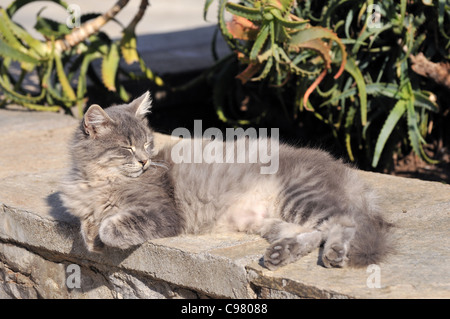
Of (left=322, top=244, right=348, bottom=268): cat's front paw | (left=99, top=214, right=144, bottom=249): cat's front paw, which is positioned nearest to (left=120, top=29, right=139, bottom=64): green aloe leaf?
(left=99, top=214, right=144, bottom=249): cat's front paw

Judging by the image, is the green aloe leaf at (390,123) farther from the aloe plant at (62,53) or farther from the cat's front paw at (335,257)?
the aloe plant at (62,53)

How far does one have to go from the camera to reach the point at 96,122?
10.1 feet

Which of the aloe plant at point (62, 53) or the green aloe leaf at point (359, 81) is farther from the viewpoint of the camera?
the aloe plant at point (62, 53)

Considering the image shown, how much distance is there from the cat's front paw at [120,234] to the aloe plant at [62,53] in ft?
8.15

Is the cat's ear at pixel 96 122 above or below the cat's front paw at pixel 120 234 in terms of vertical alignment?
above

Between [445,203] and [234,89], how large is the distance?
108 inches

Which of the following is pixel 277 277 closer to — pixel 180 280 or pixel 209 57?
pixel 180 280

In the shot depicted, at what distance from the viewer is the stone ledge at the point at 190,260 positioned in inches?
95.7

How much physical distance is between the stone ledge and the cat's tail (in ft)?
0.15

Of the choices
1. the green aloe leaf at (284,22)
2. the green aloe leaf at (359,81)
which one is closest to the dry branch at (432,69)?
the green aloe leaf at (359,81)

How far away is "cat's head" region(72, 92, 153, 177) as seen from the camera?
3098 millimetres

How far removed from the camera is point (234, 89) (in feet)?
18.6

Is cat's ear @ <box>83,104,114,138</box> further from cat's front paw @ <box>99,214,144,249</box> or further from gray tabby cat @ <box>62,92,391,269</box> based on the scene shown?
cat's front paw @ <box>99,214,144,249</box>

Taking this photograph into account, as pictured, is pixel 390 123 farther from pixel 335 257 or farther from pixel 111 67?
pixel 111 67
